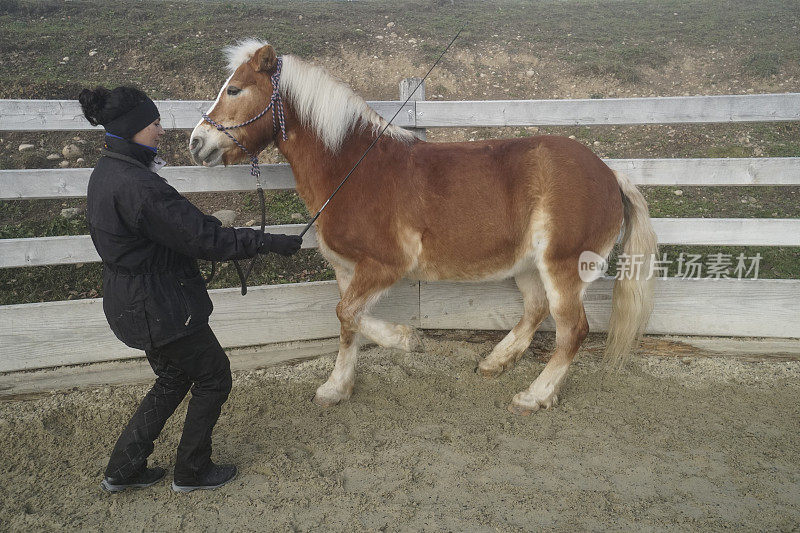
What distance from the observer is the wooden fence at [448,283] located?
11.6 feet

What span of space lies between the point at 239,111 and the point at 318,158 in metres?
0.53

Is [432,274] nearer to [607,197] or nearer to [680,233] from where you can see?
[607,197]

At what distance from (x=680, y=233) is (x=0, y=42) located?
9.46 m

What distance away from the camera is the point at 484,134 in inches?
319

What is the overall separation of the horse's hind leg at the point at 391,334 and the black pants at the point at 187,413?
0.87 m

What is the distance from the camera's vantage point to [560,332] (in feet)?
11.5

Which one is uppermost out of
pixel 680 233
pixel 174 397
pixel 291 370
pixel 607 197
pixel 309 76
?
pixel 309 76

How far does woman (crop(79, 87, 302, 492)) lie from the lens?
7.55ft

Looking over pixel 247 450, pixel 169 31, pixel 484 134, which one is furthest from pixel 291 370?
pixel 169 31

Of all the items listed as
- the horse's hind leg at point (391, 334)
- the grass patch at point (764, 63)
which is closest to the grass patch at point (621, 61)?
the grass patch at point (764, 63)

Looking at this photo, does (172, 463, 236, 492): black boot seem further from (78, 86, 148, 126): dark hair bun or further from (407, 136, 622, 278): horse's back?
(78, 86, 148, 126): dark hair bun

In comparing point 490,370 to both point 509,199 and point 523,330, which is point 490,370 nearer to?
point 523,330

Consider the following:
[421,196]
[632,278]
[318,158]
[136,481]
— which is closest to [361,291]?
[421,196]

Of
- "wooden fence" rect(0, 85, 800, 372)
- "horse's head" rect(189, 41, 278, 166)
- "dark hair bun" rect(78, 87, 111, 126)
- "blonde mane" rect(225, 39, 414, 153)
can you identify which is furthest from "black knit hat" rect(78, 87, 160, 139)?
"wooden fence" rect(0, 85, 800, 372)
